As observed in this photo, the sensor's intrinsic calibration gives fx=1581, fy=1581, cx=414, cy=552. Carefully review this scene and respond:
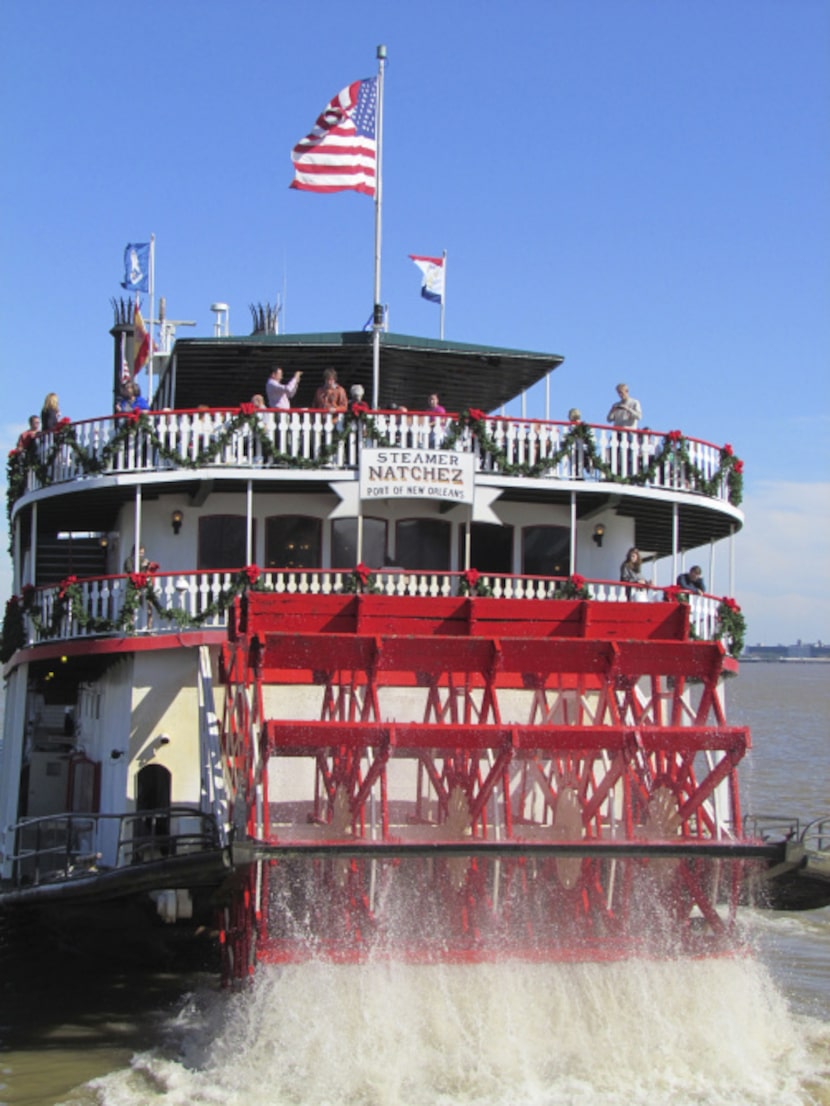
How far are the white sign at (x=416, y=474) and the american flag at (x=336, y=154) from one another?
10.8 feet

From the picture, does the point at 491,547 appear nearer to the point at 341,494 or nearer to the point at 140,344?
the point at 341,494

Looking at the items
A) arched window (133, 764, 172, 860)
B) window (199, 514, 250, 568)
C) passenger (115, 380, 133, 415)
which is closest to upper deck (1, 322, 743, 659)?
window (199, 514, 250, 568)

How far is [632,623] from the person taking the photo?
1336 cm

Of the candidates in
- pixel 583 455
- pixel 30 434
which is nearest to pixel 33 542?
pixel 30 434

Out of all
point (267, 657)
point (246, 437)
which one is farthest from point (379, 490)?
point (267, 657)

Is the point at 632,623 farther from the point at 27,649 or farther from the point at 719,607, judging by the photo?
the point at 27,649

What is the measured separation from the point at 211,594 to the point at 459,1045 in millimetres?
4701

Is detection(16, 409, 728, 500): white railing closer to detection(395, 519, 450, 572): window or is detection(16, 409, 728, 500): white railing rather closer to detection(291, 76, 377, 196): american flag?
detection(395, 519, 450, 572): window

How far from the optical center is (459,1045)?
10391 mm

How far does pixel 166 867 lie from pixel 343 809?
2.72 metres

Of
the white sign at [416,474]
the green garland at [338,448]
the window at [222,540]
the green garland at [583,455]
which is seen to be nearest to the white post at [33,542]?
the green garland at [338,448]

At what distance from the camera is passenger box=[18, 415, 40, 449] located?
14.9m

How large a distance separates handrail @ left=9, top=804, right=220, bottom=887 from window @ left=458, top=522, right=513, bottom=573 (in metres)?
3.67

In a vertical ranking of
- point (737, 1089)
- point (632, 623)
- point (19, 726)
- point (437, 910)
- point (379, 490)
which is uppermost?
point (379, 490)
